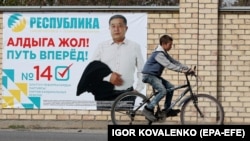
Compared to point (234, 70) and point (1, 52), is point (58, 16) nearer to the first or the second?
point (1, 52)

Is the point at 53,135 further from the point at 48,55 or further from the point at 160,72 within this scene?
the point at 160,72

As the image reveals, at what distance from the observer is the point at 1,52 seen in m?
13.9

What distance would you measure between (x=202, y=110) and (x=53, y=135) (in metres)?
2.98

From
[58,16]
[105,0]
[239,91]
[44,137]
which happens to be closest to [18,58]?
[58,16]

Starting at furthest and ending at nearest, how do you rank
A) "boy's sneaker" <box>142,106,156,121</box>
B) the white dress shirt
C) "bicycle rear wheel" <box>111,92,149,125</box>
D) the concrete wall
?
the white dress shirt → the concrete wall → "bicycle rear wheel" <box>111,92,149,125</box> → "boy's sneaker" <box>142,106,156,121</box>

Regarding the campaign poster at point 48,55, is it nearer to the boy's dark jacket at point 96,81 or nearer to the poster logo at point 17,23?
the poster logo at point 17,23

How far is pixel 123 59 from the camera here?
13.7 m

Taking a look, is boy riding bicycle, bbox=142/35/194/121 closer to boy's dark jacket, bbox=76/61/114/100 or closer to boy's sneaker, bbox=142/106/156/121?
boy's sneaker, bbox=142/106/156/121

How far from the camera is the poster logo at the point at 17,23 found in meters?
13.8

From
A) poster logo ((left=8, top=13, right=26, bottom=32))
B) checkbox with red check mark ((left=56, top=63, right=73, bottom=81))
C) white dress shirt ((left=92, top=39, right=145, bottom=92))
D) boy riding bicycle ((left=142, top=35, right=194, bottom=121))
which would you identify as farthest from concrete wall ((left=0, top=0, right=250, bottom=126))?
poster logo ((left=8, top=13, right=26, bottom=32))

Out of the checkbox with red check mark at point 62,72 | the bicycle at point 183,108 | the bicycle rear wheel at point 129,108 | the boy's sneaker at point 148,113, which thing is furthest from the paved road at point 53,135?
the checkbox with red check mark at point 62,72

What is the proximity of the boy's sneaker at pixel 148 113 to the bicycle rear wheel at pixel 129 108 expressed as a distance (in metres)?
0.09

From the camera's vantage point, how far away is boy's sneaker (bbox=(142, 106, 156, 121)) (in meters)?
11.3

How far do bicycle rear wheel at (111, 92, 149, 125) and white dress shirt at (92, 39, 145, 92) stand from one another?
1981mm
